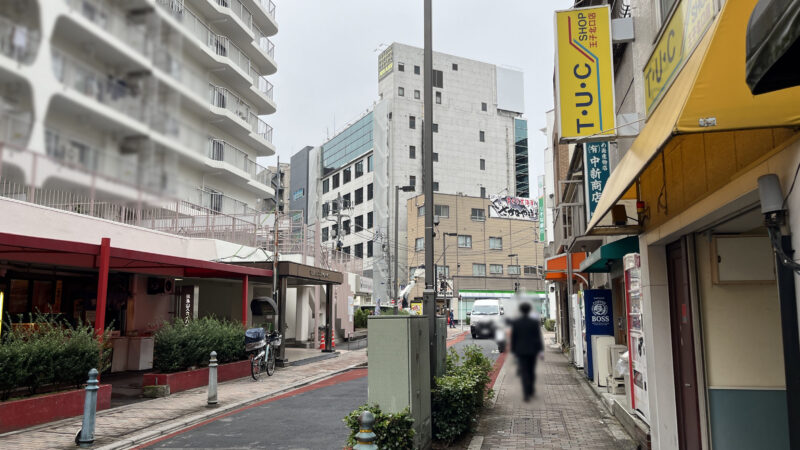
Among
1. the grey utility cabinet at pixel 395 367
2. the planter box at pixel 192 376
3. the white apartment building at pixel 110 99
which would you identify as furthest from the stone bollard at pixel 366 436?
the planter box at pixel 192 376

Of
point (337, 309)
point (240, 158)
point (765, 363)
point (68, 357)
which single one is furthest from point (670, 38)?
point (337, 309)

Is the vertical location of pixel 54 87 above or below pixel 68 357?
above

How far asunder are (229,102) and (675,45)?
269 inches

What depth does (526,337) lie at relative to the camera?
2.90 ft

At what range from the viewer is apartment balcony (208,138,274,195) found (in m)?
1.79

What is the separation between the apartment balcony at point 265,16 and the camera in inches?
73.8

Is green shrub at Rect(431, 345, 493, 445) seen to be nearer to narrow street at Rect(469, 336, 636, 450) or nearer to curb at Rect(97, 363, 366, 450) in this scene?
narrow street at Rect(469, 336, 636, 450)

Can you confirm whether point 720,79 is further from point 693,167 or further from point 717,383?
point 717,383

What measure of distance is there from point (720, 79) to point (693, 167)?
2433 mm

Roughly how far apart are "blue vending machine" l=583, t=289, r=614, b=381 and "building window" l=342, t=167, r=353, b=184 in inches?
2671

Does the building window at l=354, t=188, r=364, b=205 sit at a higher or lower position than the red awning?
higher

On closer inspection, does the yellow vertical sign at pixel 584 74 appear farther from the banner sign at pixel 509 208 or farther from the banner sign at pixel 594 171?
the banner sign at pixel 594 171

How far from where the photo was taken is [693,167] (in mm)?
6094

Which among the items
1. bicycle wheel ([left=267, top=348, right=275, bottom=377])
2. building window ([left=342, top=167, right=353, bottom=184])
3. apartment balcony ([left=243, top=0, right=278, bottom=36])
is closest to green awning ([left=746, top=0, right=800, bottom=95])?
apartment balcony ([left=243, top=0, right=278, bottom=36])
